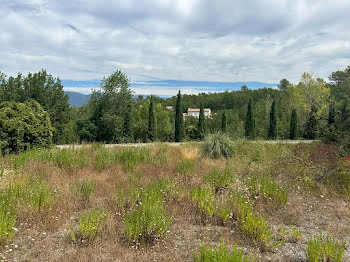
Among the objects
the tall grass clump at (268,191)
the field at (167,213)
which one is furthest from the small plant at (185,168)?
the tall grass clump at (268,191)

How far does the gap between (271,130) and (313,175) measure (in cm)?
1934

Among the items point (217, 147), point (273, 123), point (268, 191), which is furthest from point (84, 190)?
point (273, 123)

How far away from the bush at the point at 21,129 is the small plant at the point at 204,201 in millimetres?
6322

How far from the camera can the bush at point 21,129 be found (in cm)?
772

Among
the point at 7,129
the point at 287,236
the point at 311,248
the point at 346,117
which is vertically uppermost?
the point at 346,117

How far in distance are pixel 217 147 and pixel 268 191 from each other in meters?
3.90

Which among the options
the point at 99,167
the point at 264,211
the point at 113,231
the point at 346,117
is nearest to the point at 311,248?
the point at 264,211

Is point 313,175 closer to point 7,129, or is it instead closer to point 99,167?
point 99,167

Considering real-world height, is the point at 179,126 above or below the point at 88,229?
above

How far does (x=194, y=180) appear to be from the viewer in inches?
201

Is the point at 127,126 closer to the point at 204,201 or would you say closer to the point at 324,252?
the point at 204,201

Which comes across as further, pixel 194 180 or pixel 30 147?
pixel 30 147

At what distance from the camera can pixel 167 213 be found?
146 inches

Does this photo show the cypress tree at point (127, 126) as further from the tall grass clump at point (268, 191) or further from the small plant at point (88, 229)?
the small plant at point (88, 229)
